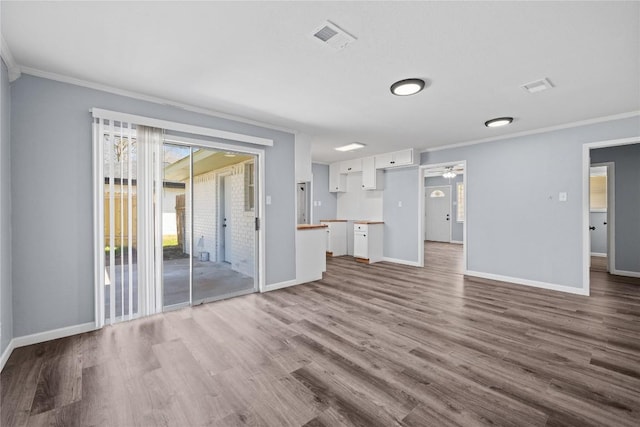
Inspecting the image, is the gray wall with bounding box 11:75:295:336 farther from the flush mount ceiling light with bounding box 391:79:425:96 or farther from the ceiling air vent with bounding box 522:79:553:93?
the ceiling air vent with bounding box 522:79:553:93

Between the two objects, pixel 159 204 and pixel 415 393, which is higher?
pixel 159 204

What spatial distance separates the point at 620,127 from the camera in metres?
3.79

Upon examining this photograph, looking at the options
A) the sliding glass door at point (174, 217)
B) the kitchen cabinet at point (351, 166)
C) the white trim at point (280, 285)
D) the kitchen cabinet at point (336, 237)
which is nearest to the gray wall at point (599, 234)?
the kitchen cabinet at point (351, 166)

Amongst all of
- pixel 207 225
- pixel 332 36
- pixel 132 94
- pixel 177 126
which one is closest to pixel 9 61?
pixel 132 94

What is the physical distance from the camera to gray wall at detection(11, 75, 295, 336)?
249 centimetres

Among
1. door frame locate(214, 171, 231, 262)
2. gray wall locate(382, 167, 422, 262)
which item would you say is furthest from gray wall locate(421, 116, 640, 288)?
door frame locate(214, 171, 231, 262)

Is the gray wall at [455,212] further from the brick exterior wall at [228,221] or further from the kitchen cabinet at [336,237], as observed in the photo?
the brick exterior wall at [228,221]

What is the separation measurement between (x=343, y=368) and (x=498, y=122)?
3901 millimetres

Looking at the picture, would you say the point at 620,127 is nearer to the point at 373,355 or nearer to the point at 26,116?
the point at 373,355

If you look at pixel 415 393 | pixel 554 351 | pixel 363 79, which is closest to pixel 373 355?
pixel 415 393

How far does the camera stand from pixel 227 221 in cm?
588

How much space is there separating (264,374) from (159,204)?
219 centimetres

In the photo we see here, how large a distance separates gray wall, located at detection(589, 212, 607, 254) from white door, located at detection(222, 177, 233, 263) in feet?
27.9

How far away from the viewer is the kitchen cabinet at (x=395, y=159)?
5.87m
